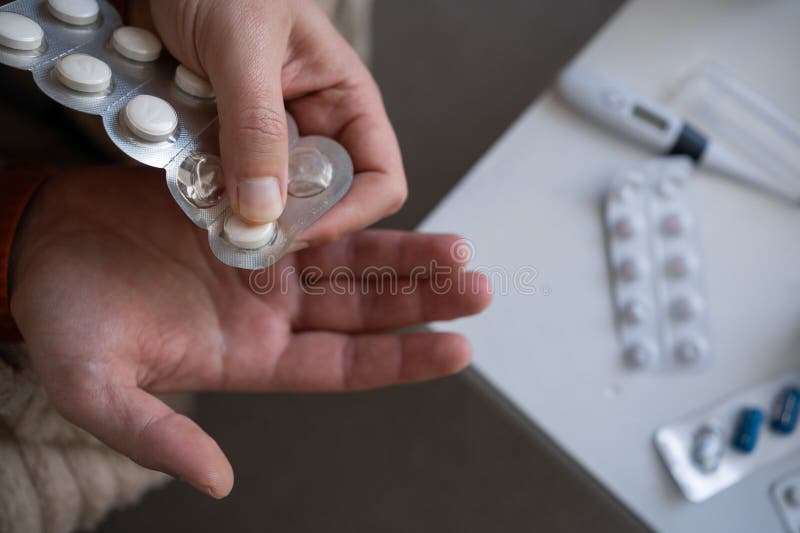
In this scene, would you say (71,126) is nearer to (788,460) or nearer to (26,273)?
(26,273)

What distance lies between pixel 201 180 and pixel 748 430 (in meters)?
0.55

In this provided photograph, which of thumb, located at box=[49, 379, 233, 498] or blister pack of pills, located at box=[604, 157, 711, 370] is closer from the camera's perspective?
thumb, located at box=[49, 379, 233, 498]

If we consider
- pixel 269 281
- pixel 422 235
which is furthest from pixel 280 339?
pixel 422 235

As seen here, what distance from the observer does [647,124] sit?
2.28 feet

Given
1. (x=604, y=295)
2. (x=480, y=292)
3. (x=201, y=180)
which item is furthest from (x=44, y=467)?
(x=604, y=295)

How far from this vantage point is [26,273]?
20.9 inches

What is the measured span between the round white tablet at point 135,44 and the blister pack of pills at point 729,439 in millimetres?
580

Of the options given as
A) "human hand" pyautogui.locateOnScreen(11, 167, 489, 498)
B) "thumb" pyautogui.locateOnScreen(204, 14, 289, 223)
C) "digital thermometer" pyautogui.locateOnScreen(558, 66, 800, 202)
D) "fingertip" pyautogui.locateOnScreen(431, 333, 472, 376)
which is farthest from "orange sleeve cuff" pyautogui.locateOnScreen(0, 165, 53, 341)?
"digital thermometer" pyautogui.locateOnScreen(558, 66, 800, 202)

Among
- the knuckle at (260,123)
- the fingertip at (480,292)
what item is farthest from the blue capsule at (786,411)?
the knuckle at (260,123)

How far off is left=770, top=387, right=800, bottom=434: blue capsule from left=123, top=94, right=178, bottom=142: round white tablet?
619 millimetres

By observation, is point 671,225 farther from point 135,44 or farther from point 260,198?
point 135,44

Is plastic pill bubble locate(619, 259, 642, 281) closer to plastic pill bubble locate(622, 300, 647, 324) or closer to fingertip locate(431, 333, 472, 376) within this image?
plastic pill bubble locate(622, 300, 647, 324)

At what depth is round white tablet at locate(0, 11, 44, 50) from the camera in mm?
495

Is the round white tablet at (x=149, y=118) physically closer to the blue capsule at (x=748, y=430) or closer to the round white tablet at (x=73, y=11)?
the round white tablet at (x=73, y=11)
